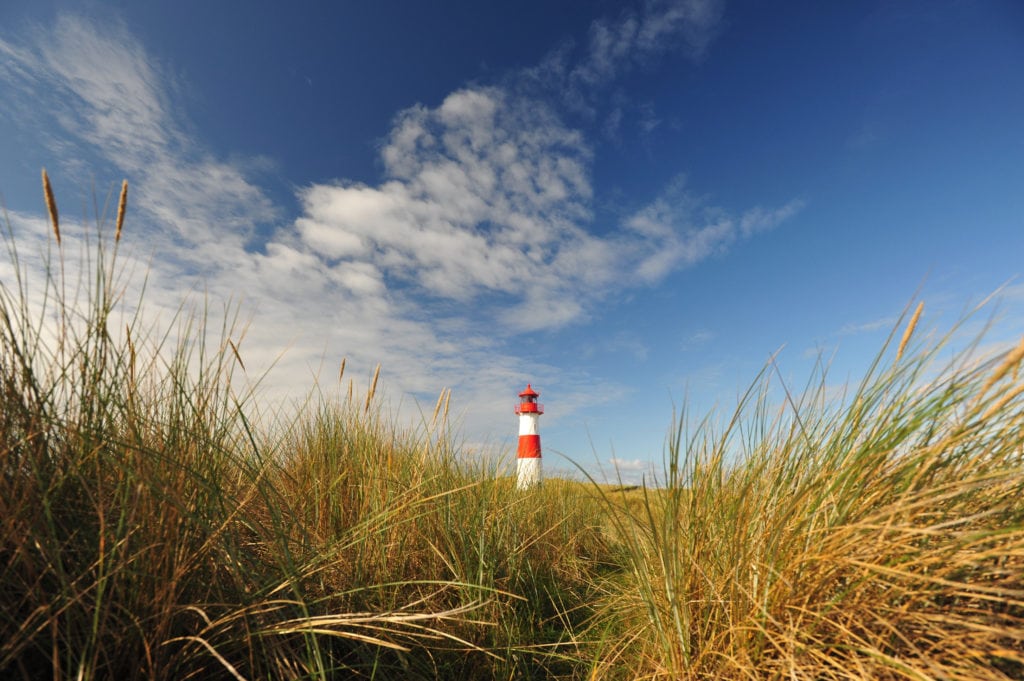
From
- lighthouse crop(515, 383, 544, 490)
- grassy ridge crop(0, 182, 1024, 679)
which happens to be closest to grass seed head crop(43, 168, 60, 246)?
grassy ridge crop(0, 182, 1024, 679)

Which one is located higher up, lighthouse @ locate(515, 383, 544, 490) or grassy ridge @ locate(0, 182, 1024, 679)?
lighthouse @ locate(515, 383, 544, 490)

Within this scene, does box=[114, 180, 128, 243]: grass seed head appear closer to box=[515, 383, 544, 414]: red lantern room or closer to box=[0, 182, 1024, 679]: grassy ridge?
box=[0, 182, 1024, 679]: grassy ridge

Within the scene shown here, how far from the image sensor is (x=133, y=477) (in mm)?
1498

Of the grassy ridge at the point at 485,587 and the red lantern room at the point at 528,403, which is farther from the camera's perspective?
the red lantern room at the point at 528,403

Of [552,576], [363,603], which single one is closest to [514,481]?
[552,576]

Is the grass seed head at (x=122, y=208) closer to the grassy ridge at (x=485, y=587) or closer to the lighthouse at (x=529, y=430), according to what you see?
the grassy ridge at (x=485, y=587)

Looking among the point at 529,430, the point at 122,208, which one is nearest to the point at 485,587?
the point at 122,208

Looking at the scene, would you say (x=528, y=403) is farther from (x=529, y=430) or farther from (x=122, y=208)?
(x=122, y=208)

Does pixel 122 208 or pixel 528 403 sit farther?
pixel 528 403

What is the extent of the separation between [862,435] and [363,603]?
2.18 m

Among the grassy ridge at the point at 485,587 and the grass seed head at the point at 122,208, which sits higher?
the grass seed head at the point at 122,208

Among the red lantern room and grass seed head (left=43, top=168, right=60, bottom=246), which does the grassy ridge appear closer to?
grass seed head (left=43, top=168, right=60, bottom=246)

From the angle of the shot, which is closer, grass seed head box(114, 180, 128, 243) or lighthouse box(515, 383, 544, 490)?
grass seed head box(114, 180, 128, 243)

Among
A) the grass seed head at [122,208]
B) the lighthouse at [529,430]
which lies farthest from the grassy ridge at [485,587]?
the lighthouse at [529,430]
